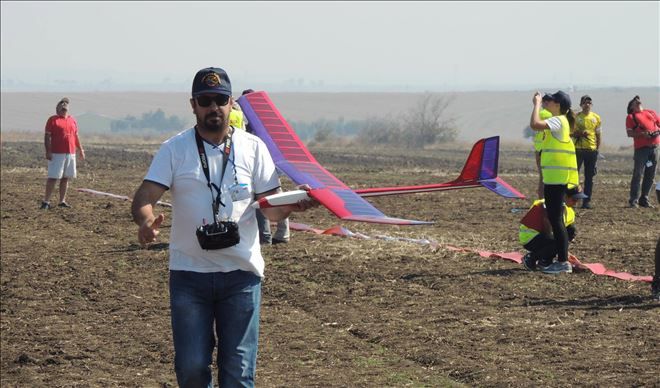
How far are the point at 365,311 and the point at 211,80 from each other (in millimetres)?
5084

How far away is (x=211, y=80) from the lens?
598cm

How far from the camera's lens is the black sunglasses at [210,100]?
5988 mm

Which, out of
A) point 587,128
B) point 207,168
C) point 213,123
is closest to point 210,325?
point 207,168

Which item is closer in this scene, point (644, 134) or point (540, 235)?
point (540, 235)

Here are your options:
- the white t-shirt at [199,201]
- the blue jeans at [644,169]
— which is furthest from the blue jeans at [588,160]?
the white t-shirt at [199,201]

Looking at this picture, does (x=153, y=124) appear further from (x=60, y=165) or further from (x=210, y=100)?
(x=210, y=100)

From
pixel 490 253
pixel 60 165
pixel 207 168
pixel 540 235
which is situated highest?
pixel 207 168

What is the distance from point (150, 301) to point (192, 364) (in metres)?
5.74

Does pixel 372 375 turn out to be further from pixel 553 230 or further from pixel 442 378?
pixel 553 230

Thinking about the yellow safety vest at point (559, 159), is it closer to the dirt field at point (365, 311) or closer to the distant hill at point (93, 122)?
the dirt field at point (365, 311)

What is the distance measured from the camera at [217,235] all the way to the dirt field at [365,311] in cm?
270

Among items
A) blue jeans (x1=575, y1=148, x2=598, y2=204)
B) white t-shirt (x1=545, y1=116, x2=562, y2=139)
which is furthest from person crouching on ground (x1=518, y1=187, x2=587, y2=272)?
blue jeans (x1=575, y1=148, x2=598, y2=204)

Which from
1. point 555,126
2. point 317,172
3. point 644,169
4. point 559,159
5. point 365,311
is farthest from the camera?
point 644,169

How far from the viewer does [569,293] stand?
11.2 m
